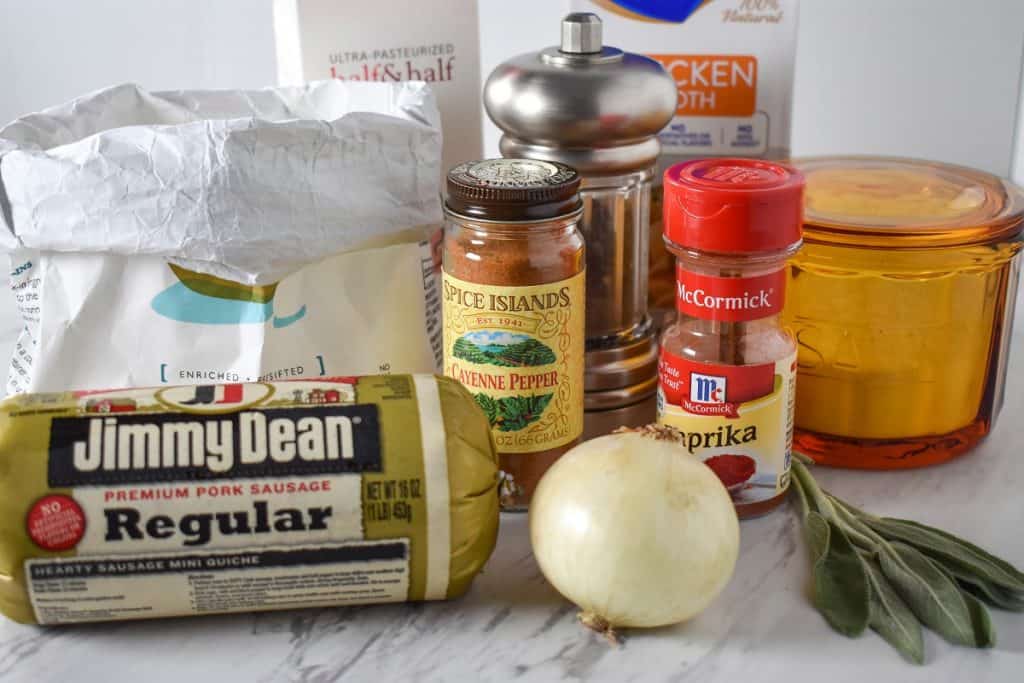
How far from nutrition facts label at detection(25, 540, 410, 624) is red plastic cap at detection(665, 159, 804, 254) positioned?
25cm

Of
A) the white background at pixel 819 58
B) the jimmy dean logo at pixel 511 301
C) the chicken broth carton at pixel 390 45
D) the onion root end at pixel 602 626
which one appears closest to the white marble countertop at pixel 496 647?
the onion root end at pixel 602 626

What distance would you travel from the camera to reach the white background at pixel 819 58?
1.12 m

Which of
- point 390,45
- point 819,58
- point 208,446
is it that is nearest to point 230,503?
point 208,446

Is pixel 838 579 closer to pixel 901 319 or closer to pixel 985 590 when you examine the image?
pixel 985 590

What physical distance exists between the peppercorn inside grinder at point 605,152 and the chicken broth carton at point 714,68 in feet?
0.33

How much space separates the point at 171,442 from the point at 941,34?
81 centimetres

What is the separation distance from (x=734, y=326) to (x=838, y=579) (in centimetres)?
17

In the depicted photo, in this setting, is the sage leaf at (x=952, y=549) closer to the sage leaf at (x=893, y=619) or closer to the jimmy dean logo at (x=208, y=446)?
the sage leaf at (x=893, y=619)

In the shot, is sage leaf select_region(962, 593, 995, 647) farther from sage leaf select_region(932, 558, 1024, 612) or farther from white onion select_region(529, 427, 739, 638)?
white onion select_region(529, 427, 739, 638)

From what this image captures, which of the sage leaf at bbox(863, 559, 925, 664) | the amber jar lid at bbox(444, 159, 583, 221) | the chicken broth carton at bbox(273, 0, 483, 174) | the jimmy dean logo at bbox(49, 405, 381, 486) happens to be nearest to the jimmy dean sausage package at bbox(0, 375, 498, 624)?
the jimmy dean logo at bbox(49, 405, 381, 486)

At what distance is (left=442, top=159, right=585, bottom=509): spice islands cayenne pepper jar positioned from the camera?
717 mm

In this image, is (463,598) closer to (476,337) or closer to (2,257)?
(476,337)

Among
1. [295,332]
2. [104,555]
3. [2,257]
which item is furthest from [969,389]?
[2,257]

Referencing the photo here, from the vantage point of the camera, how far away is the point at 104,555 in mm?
624
